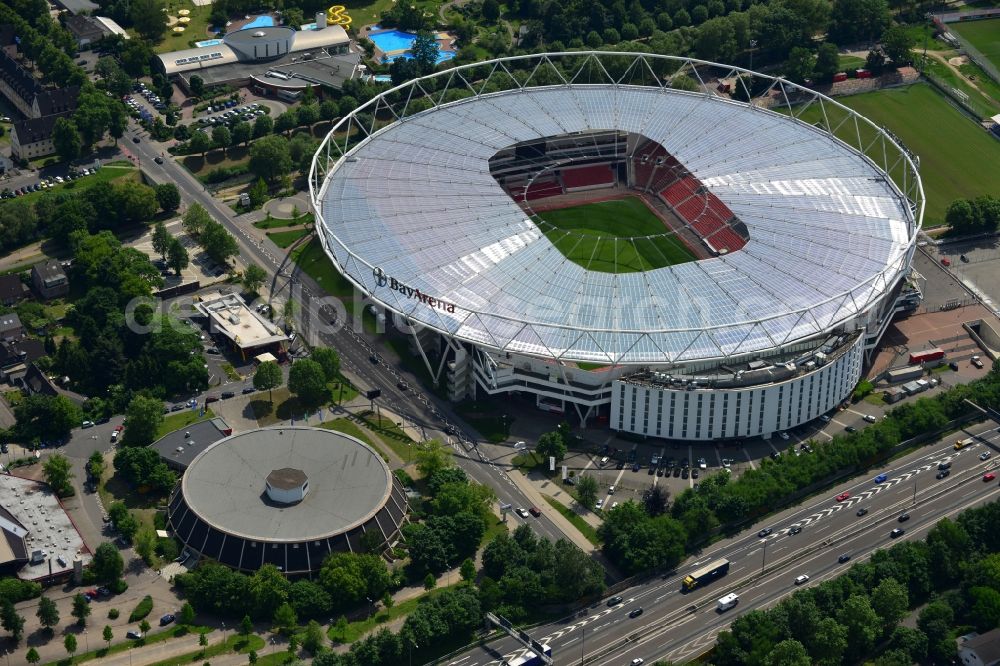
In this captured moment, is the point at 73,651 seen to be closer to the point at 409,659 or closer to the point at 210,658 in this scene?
the point at 210,658

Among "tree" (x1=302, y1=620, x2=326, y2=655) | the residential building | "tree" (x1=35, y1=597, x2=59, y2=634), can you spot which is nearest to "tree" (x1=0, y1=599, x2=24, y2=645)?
"tree" (x1=35, y1=597, x2=59, y2=634)

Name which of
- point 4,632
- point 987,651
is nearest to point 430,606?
point 4,632

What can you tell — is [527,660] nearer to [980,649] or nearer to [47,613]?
[980,649]

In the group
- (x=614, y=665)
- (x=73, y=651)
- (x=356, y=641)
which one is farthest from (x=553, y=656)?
(x=73, y=651)

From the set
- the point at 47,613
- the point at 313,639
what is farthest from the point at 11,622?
the point at 313,639

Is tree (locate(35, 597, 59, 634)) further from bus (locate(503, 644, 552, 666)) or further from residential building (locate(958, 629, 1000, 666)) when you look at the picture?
residential building (locate(958, 629, 1000, 666))

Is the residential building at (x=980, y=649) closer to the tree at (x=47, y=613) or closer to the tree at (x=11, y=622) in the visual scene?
the tree at (x=47, y=613)
